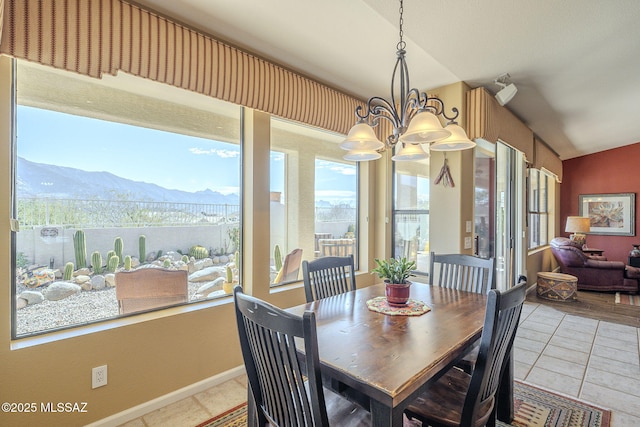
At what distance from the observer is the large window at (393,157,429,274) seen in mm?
3746

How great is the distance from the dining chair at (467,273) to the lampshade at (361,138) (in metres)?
1.20

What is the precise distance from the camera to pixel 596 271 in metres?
5.48

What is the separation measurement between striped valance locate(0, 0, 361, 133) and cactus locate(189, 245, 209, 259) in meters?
1.20

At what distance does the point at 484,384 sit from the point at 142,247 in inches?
89.3

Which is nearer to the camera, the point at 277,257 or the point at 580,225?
the point at 277,257

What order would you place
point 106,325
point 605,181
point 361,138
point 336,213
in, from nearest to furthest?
point 361,138 → point 106,325 → point 336,213 → point 605,181

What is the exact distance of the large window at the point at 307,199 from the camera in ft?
10.3

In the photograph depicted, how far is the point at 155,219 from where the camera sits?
2.37 meters

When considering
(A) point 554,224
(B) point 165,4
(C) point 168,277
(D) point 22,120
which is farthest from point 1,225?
(A) point 554,224

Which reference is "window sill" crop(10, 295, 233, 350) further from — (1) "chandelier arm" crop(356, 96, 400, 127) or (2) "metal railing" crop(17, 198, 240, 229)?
(1) "chandelier arm" crop(356, 96, 400, 127)

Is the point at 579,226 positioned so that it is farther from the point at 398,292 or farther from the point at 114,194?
the point at 114,194

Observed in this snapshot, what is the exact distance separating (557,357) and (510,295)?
93.9 inches

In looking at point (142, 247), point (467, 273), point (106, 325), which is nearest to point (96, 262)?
point (142, 247)

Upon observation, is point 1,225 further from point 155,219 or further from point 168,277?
point 168,277
